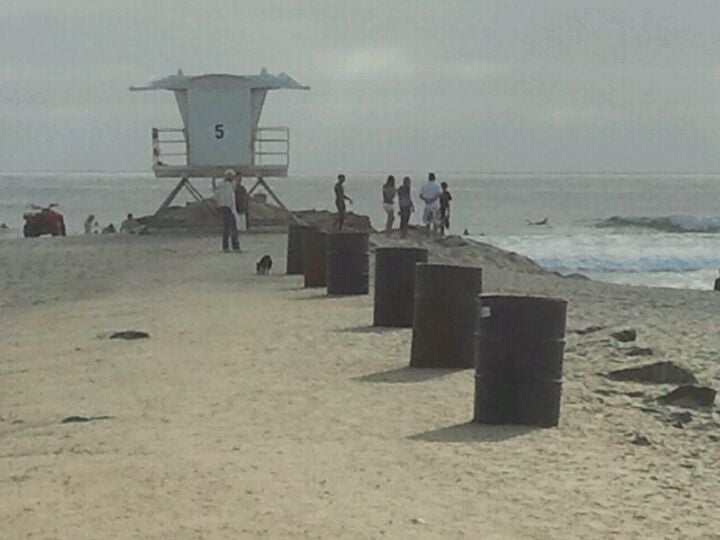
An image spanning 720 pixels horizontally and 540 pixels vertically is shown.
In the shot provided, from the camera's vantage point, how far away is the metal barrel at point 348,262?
18125 millimetres

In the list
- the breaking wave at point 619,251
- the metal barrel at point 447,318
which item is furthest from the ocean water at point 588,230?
the metal barrel at point 447,318

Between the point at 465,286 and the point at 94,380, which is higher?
the point at 465,286

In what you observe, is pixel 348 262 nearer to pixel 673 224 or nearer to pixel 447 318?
pixel 447 318

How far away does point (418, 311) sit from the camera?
11766mm

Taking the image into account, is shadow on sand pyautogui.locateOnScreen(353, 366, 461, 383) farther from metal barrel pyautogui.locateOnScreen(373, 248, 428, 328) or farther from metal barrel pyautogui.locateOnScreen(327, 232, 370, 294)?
metal barrel pyautogui.locateOnScreen(327, 232, 370, 294)

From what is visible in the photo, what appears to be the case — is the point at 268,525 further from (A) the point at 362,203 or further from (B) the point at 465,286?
(A) the point at 362,203

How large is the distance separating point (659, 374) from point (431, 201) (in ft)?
71.2

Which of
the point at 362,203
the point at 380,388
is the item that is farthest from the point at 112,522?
the point at 362,203

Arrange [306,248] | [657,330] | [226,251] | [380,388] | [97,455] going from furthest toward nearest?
[226,251] → [306,248] → [657,330] → [380,388] → [97,455]

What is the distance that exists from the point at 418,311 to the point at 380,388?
1.25 m

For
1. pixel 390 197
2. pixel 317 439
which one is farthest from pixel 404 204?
pixel 317 439

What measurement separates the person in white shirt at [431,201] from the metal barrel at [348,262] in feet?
46.1

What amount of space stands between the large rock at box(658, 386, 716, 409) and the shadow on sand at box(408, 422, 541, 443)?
5.04 ft

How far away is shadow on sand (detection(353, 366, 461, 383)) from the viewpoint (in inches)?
437
